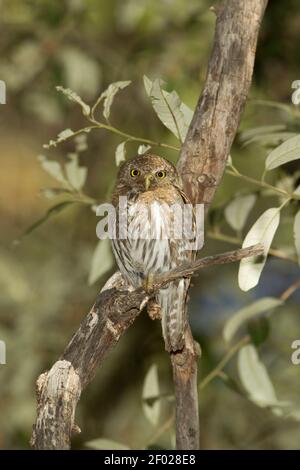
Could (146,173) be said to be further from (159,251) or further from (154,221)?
(159,251)

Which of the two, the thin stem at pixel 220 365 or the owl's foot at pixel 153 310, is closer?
the owl's foot at pixel 153 310

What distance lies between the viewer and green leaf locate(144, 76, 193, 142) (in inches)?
123

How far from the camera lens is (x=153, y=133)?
6.12m

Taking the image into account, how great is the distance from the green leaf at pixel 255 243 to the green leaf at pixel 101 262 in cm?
104

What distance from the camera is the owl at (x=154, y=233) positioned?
3447 millimetres

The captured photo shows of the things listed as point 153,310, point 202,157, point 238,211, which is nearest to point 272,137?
point 238,211

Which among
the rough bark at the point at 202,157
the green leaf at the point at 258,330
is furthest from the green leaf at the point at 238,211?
the rough bark at the point at 202,157

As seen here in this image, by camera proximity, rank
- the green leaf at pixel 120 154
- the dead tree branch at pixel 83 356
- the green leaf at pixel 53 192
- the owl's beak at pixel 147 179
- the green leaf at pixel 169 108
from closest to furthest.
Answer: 1. the dead tree branch at pixel 83 356
2. the green leaf at pixel 169 108
3. the green leaf at pixel 120 154
4. the owl's beak at pixel 147 179
5. the green leaf at pixel 53 192

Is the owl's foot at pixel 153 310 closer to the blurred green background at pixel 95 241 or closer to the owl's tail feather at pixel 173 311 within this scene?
the owl's tail feather at pixel 173 311

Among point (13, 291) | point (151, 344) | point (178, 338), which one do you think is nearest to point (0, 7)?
point (13, 291)

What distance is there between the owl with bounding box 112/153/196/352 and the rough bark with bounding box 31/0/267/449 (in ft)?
0.36

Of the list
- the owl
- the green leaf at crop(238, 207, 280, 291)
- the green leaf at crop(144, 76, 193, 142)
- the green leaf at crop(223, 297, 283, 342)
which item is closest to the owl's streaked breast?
the owl

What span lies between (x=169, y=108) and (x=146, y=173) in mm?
464

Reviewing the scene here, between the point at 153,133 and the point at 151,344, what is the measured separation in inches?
56.1
